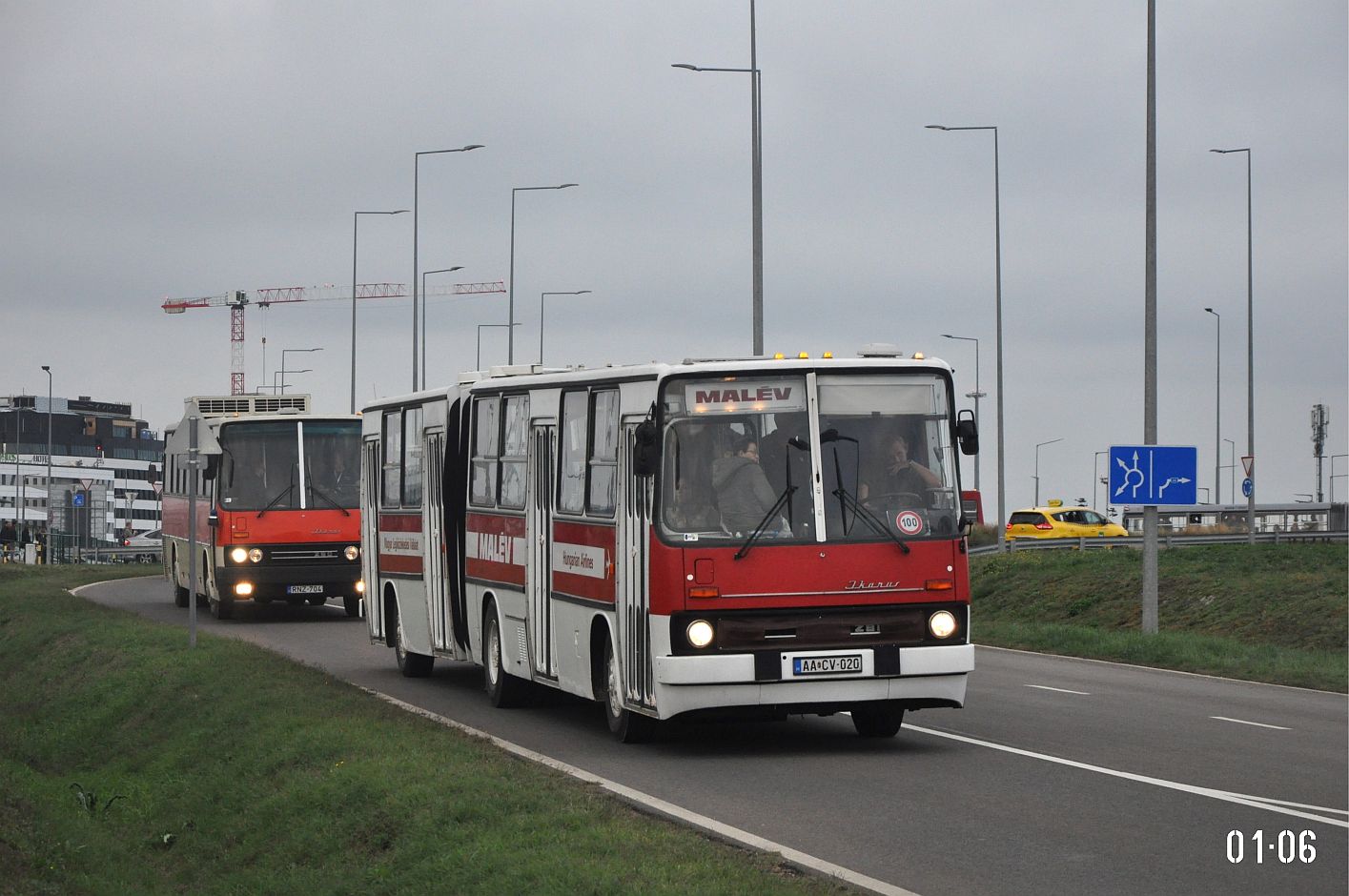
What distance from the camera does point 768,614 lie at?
1502 centimetres

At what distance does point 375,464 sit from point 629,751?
9.87 meters

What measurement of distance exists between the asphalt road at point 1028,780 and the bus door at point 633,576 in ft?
1.92

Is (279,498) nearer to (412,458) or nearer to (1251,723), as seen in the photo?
(412,458)

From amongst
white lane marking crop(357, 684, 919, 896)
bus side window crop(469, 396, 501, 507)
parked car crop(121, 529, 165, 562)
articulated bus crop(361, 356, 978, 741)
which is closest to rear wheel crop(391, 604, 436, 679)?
bus side window crop(469, 396, 501, 507)

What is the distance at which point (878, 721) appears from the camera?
649 inches

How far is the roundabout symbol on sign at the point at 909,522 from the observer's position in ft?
50.1

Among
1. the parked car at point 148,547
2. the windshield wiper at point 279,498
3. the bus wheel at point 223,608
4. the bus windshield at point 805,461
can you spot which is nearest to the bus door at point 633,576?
the bus windshield at point 805,461

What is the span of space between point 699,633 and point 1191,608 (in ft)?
86.7

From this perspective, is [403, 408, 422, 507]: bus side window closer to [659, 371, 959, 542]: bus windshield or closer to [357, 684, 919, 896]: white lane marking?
[357, 684, 919, 896]: white lane marking

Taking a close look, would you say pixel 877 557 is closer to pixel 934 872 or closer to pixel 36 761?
pixel 934 872

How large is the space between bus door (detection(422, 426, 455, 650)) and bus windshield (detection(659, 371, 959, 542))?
6624mm

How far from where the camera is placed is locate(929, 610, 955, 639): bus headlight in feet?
50.2

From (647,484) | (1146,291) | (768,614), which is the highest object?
(1146,291)

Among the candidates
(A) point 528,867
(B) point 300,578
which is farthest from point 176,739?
(B) point 300,578
